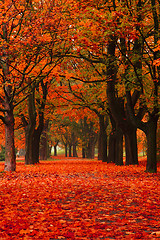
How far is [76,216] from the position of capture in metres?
6.42

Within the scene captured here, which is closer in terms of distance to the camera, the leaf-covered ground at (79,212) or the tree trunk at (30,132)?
the leaf-covered ground at (79,212)

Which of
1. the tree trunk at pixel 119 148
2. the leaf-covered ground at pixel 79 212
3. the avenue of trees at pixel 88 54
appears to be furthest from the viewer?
Result: the tree trunk at pixel 119 148

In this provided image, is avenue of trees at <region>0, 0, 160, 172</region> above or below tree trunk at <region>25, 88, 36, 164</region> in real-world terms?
above

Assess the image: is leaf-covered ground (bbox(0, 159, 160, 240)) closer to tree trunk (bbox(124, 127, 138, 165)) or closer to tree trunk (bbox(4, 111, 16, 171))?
tree trunk (bbox(4, 111, 16, 171))

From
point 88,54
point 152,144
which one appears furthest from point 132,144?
point 88,54

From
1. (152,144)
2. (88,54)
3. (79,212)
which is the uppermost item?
(88,54)

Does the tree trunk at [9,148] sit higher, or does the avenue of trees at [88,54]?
the avenue of trees at [88,54]

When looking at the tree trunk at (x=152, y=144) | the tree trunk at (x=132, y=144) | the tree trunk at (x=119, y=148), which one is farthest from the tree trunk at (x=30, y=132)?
the tree trunk at (x=152, y=144)

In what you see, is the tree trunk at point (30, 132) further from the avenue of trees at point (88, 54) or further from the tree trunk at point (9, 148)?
the tree trunk at point (9, 148)

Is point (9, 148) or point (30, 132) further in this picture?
point (30, 132)

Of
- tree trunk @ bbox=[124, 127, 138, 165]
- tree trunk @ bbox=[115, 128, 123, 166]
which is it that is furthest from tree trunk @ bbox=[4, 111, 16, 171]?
tree trunk @ bbox=[115, 128, 123, 166]

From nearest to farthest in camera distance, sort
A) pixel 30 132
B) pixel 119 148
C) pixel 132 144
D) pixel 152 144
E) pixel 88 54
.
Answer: pixel 152 144 < pixel 88 54 < pixel 132 144 < pixel 119 148 < pixel 30 132

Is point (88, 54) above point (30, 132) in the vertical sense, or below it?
above

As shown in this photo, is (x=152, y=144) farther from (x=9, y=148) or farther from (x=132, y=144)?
(x=9, y=148)
